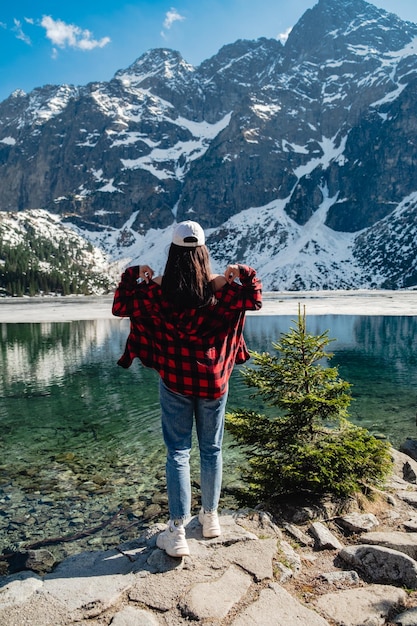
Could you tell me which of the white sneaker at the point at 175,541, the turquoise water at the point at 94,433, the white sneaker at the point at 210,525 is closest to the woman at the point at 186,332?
the white sneaker at the point at 175,541

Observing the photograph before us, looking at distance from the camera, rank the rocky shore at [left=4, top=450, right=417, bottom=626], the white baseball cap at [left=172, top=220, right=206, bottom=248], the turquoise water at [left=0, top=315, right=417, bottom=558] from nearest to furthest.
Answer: the rocky shore at [left=4, top=450, right=417, bottom=626]
the white baseball cap at [left=172, top=220, right=206, bottom=248]
the turquoise water at [left=0, top=315, right=417, bottom=558]

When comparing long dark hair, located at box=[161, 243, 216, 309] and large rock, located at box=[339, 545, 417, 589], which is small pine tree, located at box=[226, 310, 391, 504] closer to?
large rock, located at box=[339, 545, 417, 589]

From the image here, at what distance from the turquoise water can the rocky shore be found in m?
3.39

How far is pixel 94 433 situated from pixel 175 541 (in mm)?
10703

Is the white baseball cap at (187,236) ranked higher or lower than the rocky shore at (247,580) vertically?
higher

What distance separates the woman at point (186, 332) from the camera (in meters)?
4.43

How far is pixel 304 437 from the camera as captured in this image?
6.61 meters

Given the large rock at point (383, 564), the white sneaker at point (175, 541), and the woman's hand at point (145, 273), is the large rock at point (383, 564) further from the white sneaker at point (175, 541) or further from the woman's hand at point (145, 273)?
the woman's hand at point (145, 273)

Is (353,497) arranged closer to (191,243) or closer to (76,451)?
(191,243)

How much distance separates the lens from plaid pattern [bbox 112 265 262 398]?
179 inches

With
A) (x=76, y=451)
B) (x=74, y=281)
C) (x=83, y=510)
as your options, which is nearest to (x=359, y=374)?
(x=76, y=451)

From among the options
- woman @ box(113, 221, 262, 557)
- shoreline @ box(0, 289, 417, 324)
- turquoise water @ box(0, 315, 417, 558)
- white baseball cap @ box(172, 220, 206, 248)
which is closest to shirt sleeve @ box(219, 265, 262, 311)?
woman @ box(113, 221, 262, 557)

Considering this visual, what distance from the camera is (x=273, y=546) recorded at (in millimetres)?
4809

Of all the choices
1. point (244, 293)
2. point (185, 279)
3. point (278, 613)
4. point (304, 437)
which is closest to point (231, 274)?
point (244, 293)
